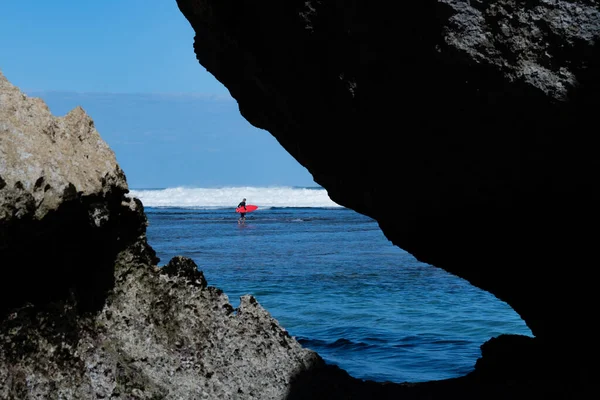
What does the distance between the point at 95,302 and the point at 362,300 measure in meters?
6.99

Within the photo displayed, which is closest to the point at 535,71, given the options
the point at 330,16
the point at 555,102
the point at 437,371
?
the point at 555,102

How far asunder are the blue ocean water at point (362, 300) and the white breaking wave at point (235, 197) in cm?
3129

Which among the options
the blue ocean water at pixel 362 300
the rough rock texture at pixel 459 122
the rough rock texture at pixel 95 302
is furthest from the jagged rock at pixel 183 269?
the blue ocean water at pixel 362 300

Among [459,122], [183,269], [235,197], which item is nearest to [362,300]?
[183,269]

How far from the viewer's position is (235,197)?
Result: 5756cm

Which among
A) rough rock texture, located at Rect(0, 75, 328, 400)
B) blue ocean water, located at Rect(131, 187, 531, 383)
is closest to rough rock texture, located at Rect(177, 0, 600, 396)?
rough rock texture, located at Rect(0, 75, 328, 400)

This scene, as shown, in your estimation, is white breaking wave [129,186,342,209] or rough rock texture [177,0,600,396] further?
white breaking wave [129,186,342,209]

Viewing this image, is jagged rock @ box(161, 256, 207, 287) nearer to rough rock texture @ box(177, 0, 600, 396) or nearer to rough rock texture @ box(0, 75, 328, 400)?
rough rock texture @ box(0, 75, 328, 400)

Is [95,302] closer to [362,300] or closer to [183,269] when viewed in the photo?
[183,269]

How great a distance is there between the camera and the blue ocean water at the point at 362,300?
745cm

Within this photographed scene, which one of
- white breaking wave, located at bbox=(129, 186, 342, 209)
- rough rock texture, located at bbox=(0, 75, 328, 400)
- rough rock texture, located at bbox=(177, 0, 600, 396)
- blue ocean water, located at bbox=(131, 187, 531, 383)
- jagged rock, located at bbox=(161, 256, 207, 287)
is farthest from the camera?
white breaking wave, located at bbox=(129, 186, 342, 209)

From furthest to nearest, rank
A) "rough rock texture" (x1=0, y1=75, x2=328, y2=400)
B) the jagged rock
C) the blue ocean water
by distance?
the blue ocean water, the jagged rock, "rough rock texture" (x1=0, y1=75, x2=328, y2=400)

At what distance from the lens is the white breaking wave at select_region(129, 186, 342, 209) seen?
2084 inches

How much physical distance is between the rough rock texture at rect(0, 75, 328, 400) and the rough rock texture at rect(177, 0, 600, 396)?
1145 mm
